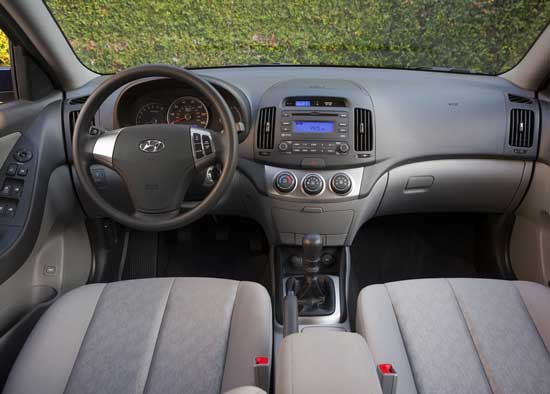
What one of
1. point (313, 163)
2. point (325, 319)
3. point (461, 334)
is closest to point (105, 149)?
point (313, 163)

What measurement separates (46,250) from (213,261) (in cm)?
87

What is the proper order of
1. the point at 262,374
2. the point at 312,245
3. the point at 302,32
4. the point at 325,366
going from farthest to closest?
the point at 302,32
the point at 312,245
the point at 262,374
the point at 325,366

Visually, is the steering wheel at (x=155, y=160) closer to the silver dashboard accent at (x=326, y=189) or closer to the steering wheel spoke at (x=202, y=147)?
the steering wheel spoke at (x=202, y=147)

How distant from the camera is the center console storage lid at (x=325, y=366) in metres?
0.84

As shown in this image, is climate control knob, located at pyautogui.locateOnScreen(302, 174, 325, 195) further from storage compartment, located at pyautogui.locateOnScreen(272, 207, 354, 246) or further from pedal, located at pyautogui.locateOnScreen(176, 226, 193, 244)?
→ pedal, located at pyautogui.locateOnScreen(176, 226, 193, 244)

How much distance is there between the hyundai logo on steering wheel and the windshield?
87cm

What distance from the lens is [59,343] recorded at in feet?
4.30

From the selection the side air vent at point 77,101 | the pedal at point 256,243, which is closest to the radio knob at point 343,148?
the pedal at point 256,243

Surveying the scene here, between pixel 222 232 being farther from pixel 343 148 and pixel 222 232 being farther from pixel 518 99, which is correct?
pixel 518 99

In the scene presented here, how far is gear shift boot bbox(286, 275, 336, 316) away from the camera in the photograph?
1.95 meters

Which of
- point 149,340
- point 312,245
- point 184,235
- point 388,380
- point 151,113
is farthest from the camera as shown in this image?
point 184,235

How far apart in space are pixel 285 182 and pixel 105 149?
2.28 feet

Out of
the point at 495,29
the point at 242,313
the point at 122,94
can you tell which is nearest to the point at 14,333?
the point at 242,313

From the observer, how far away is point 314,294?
198 cm
